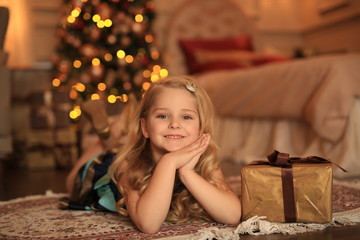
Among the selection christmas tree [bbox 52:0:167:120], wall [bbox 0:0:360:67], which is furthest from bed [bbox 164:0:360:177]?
christmas tree [bbox 52:0:167:120]

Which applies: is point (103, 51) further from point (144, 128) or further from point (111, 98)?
point (144, 128)

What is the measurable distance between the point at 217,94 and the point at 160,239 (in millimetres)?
2400

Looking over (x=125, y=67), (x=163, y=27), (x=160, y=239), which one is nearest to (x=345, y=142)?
(x=160, y=239)

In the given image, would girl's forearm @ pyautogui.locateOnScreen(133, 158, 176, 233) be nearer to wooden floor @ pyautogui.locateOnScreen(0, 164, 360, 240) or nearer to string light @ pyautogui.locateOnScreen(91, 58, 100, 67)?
wooden floor @ pyautogui.locateOnScreen(0, 164, 360, 240)

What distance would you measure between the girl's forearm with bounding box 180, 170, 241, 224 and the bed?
1122 mm

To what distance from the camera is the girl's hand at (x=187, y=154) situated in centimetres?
120

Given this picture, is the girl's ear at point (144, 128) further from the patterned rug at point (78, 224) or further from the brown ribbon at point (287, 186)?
the brown ribbon at point (287, 186)

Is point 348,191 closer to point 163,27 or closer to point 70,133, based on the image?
point 70,133

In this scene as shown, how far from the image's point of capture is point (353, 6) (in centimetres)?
447

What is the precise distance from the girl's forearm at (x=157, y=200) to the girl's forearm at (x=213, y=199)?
6cm

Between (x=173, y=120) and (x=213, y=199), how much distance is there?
0.81ft

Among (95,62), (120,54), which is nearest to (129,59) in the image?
(120,54)

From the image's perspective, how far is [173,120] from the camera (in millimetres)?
1264

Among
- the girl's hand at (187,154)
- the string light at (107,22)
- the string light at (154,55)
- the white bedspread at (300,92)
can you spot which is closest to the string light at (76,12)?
the string light at (107,22)
